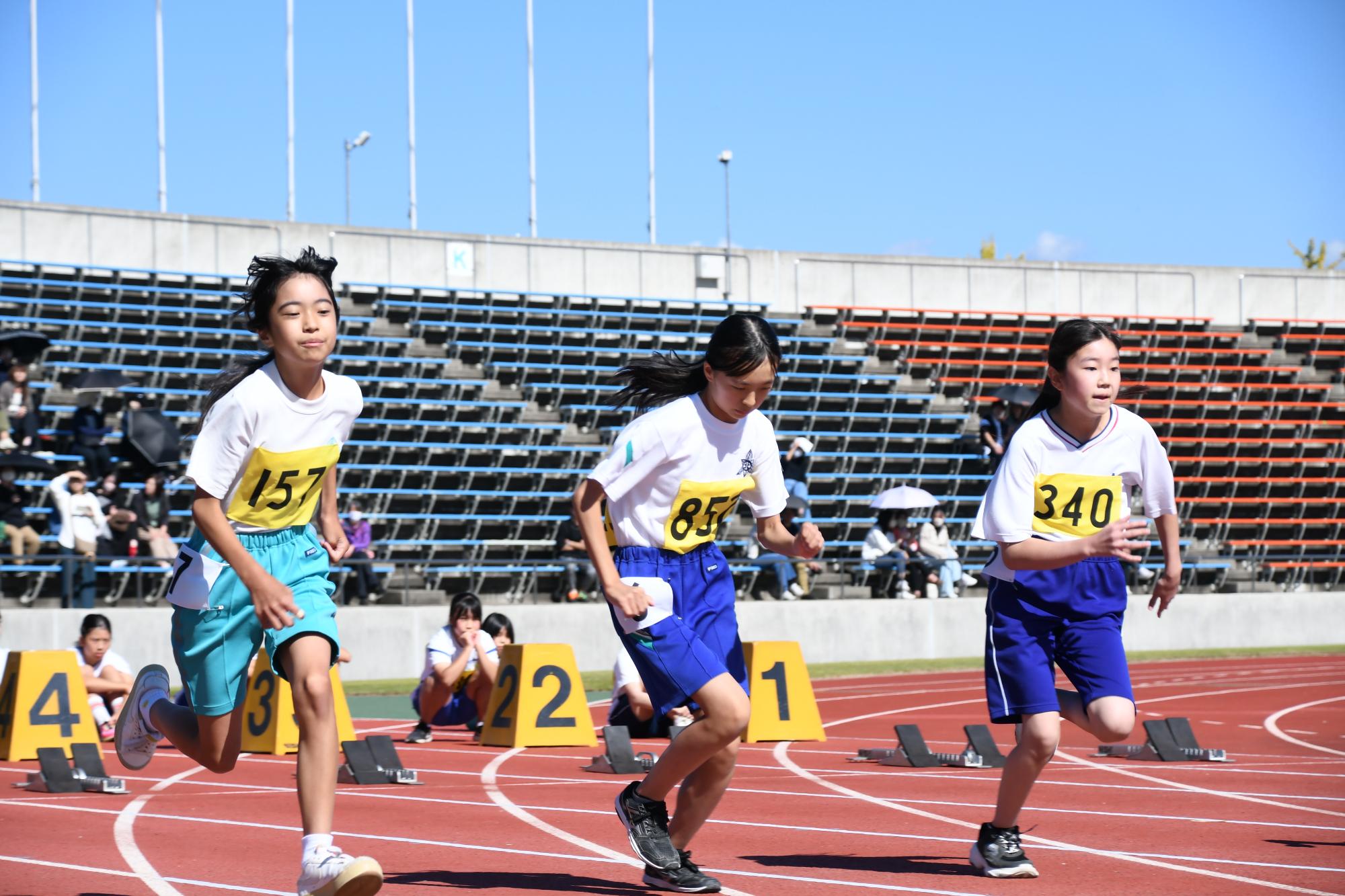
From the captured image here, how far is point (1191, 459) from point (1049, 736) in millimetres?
22583

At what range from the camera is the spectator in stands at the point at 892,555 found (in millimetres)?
21453

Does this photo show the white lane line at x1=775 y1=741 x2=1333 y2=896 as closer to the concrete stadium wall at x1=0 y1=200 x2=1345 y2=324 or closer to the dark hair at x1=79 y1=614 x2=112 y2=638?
the dark hair at x1=79 y1=614 x2=112 y2=638

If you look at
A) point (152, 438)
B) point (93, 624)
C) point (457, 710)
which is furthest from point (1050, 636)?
point (152, 438)

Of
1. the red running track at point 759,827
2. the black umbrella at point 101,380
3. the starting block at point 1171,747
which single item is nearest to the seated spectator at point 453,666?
the red running track at point 759,827

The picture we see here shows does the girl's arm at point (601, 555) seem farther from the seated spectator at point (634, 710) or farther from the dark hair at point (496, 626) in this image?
the dark hair at point (496, 626)

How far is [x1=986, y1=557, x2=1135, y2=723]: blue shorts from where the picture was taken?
20.1 ft

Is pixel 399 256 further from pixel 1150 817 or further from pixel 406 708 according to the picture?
pixel 1150 817

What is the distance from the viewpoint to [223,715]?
5.55m

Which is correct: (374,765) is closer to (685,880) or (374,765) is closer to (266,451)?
(685,880)

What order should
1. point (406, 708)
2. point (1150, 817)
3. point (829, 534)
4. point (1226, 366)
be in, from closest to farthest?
1. point (1150, 817)
2. point (406, 708)
3. point (829, 534)
4. point (1226, 366)

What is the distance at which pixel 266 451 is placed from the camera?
535 cm

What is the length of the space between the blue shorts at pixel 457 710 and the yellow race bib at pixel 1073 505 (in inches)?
292

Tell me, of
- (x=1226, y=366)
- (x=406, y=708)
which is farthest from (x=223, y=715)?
(x=1226, y=366)

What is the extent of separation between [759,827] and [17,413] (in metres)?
13.9
